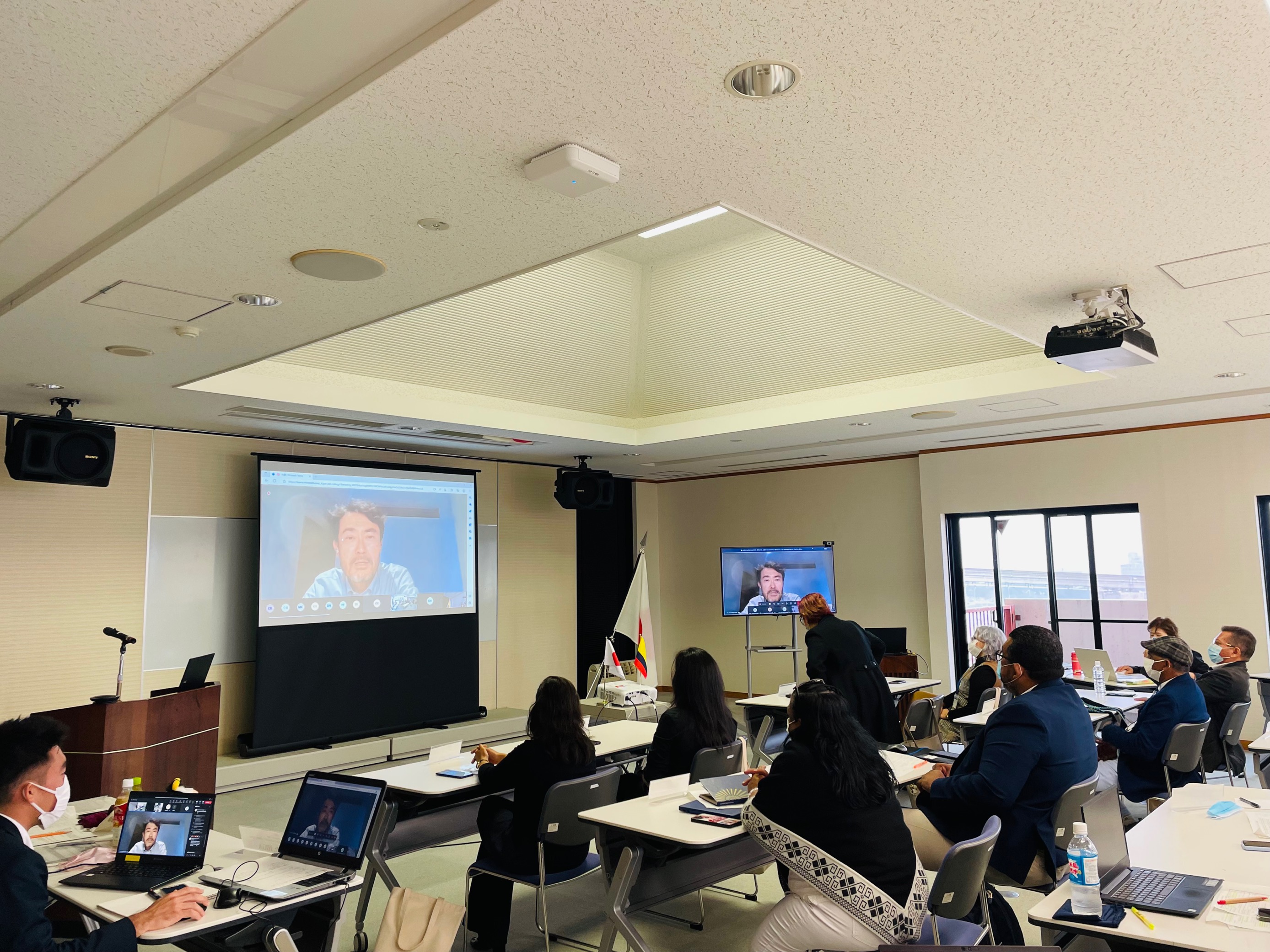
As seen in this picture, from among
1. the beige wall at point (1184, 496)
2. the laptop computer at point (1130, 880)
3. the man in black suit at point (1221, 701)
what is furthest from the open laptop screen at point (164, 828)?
the beige wall at point (1184, 496)

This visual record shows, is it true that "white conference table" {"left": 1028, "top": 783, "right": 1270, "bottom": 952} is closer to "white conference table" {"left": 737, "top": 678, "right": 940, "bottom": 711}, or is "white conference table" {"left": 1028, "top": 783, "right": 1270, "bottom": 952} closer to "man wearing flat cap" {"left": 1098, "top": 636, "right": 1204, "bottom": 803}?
"man wearing flat cap" {"left": 1098, "top": 636, "right": 1204, "bottom": 803}

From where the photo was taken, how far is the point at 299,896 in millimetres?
2557

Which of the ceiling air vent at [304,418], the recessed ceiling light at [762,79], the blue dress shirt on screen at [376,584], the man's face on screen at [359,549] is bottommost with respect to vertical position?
the blue dress shirt on screen at [376,584]

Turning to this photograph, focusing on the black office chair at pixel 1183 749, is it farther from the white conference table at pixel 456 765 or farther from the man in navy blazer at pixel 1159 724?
the white conference table at pixel 456 765

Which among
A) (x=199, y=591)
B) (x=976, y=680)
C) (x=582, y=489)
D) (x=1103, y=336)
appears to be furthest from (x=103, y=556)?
(x=1103, y=336)

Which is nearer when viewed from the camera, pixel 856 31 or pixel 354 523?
pixel 856 31

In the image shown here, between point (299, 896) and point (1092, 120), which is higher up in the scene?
point (1092, 120)

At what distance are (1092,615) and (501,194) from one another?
7.76 metres

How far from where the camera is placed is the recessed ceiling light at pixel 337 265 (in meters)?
3.28

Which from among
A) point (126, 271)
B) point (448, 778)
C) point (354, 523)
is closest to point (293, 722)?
point (354, 523)

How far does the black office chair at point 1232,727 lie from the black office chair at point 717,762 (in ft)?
10.0

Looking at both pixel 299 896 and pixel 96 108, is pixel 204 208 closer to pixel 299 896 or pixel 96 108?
pixel 96 108

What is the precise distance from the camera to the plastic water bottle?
2256mm

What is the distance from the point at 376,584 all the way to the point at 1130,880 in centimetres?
683
